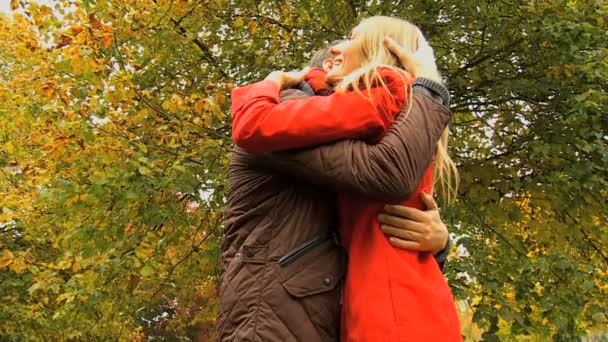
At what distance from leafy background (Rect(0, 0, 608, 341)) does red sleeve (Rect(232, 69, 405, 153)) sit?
2.59 meters

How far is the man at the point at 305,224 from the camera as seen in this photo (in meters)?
1.41

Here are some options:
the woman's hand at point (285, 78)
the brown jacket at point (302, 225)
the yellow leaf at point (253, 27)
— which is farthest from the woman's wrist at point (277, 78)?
the yellow leaf at point (253, 27)

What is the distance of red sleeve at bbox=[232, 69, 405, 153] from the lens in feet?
4.68

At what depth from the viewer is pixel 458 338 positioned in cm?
148

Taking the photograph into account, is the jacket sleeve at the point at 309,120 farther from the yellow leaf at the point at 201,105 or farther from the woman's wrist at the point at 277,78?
the yellow leaf at the point at 201,105

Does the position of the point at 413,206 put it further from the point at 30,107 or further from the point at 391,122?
the point at 30,107

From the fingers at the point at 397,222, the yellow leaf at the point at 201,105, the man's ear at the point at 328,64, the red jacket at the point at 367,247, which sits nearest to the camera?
the red jacket at the point at 367,247

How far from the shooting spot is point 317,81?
5.71ft

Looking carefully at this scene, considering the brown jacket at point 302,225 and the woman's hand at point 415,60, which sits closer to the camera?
the brown jacket at point 302,225

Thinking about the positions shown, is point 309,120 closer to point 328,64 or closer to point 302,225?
point 302,225

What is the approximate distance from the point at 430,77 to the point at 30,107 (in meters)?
4.59

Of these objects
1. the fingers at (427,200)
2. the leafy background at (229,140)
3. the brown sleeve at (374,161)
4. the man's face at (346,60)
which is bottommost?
the leafy background at (229,140)

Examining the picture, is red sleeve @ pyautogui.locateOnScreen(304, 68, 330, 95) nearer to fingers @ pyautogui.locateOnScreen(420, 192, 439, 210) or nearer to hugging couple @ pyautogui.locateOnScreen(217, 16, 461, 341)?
hugging couple @ pyautogui.locateOnScreen(217, 16, 461, 341)

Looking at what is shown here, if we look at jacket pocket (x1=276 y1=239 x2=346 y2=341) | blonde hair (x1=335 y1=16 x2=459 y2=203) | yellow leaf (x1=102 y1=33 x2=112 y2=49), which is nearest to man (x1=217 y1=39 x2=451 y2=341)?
jacket pocket (x1=276 y1=239 x2=346 y2=341)
